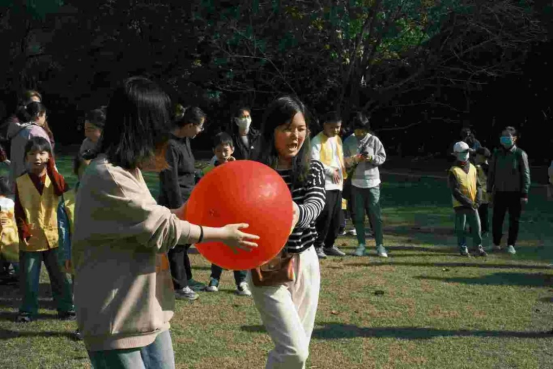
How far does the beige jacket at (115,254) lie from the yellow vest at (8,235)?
569 cm

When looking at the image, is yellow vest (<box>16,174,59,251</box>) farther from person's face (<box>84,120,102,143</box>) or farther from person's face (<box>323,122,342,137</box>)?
person's face (<box>323,122,342,137</box>)

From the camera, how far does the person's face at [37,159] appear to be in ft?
23.6

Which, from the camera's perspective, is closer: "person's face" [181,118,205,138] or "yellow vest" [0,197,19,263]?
"person's face" [181,118,205,138]

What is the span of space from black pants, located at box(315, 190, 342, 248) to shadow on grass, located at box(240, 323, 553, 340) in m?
3.22

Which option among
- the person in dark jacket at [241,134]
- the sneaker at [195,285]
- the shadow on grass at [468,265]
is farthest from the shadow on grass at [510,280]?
the sneaker at [195,285]

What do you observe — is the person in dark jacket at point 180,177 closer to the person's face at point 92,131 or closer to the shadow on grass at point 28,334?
the person's face at point 92,131

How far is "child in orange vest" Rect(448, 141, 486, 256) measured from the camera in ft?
38.5

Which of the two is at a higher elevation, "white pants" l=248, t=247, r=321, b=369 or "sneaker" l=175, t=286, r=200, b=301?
"white pants" l=248, t=247, r=321, b=369

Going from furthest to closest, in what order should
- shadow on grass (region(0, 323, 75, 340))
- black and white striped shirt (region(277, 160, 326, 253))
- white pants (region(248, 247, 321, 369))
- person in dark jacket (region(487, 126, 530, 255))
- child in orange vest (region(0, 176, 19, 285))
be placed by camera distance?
person in dark jacket (region(487, 126, 530, 255)) → child in orange vest (region(0, 176, 19, 285)) → shadow on grass (region(0, 323, 75, 340)) → black and white striped shirt (region(277, 160, 326, 253)) → white pants (region(248, 247, 321, 369))

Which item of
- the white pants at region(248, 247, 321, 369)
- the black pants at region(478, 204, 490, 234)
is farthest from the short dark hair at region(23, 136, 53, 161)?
the black pants at region(478, 204, 490, 234)

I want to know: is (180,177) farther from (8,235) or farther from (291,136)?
(291,136)

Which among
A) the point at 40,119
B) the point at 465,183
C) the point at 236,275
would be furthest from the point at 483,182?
the point at 40,119

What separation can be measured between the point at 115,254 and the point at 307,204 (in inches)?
60.0

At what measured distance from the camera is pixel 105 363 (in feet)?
10.6
